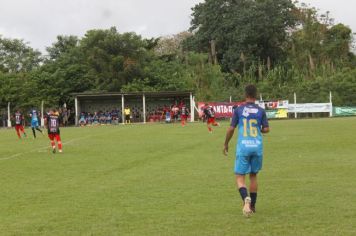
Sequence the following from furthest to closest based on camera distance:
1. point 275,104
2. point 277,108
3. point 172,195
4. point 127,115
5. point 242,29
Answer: point 242,29 → point 275,104 → point 277,108 → point 127,115 → point 172,195

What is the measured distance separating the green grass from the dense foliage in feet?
129

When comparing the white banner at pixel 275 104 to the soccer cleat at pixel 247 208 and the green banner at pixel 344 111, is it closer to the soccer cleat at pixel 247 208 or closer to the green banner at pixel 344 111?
the green banner at pixel 344 111

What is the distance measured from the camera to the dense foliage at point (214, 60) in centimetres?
5684

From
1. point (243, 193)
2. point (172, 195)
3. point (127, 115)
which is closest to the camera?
point (243, 193)

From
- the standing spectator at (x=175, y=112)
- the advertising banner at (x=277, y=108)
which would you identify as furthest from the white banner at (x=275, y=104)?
the standing spectator at (x=175, y=112)

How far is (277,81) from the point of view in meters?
60.3

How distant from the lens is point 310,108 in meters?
52.8

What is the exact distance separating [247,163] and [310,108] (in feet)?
151

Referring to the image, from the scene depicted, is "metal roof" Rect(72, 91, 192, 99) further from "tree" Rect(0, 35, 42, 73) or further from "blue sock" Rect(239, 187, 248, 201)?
"blue sock" Rect(239, 187, 248, 201)

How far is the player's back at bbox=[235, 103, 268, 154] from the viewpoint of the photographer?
326 inches

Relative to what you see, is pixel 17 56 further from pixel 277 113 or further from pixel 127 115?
pixel 277 113

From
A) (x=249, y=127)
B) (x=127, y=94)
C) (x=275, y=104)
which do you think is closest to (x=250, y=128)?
(x=249, y=127)

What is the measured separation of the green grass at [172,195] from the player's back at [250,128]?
0.97 metres

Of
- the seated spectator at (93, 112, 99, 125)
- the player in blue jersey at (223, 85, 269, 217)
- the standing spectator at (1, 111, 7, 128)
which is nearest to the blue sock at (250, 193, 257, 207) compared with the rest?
the player in blue jersey at (223, 85, 269, 217)
